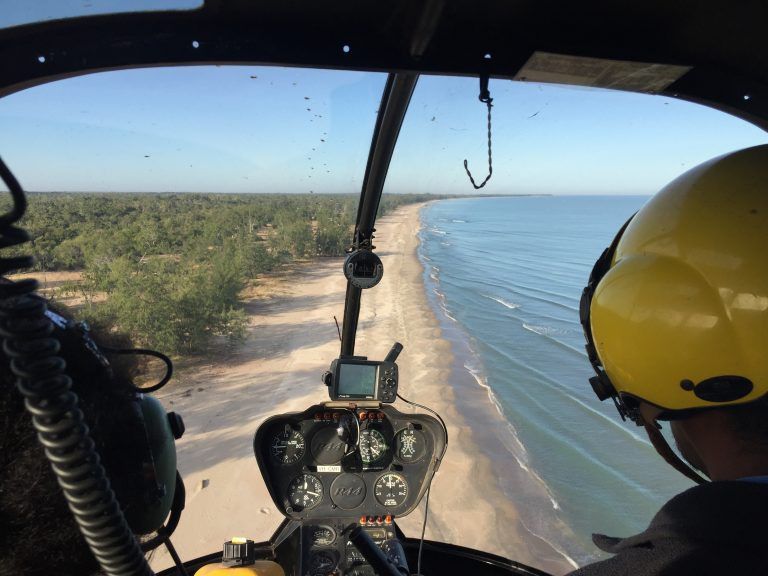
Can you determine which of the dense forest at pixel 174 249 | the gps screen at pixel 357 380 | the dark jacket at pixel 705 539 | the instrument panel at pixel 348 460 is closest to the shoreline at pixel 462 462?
the gps screen at pixel 357 380

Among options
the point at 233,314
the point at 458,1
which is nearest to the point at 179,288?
the point at 233,314

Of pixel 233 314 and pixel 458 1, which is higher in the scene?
pixel 458 1

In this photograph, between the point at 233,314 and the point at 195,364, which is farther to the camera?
the point at 233,314

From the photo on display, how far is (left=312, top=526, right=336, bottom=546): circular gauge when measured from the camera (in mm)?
2672

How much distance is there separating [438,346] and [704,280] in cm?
1186

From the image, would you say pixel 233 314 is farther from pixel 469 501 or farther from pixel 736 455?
pixel 736 455

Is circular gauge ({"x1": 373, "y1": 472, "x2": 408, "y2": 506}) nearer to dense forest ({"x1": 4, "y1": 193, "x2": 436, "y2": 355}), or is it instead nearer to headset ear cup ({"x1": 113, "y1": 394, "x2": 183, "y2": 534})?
dense forest ({"x1": 4, "y1": 193, "x2": 436, "y2": 355})

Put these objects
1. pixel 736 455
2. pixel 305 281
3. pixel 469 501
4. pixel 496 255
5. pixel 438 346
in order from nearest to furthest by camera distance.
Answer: pixel 736 455 → pixel 469 501 → pixel 438 346 → pixel 305 281 → pixel 496 255

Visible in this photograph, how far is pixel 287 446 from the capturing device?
277 cm

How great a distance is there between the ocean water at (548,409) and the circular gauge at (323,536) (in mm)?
2049

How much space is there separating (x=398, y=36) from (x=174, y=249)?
416 centimetres

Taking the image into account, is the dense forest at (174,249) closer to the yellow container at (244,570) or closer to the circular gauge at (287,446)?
the yellow container at (244,570)

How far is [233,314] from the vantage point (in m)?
10.0

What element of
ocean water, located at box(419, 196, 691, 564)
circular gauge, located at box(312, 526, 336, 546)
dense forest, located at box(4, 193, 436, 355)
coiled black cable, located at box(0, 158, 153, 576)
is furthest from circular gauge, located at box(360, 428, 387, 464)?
coiled black cable, located at box(0, 158, 153, 576)
